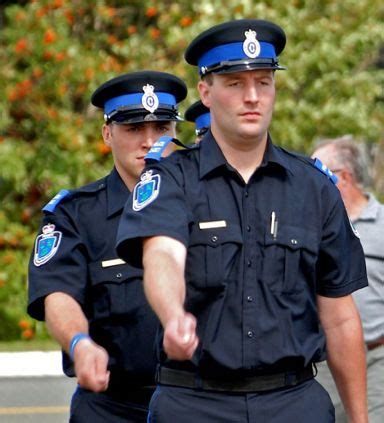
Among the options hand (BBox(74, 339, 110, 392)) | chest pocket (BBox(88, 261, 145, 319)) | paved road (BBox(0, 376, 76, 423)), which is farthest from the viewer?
paved road (BBox(0, 376, 76, 423))

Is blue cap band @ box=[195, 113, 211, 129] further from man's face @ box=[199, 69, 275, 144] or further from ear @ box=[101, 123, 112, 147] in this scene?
man's face @ box=[199, 69, 275, 144]

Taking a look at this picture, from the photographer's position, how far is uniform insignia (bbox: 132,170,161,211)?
13.8 ft

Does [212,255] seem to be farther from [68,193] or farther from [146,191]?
[68,193]

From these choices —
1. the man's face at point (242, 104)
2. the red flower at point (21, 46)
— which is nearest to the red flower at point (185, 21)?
the red flower at point (21, 46)

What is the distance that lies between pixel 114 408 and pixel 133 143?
1112 mm

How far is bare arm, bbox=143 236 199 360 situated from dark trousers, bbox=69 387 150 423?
157cm

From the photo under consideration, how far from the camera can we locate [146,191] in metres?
4.25

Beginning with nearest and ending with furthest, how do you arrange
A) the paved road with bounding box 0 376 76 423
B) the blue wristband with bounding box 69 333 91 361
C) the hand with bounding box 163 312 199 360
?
the hand with bounding box 163 312 199 360, the blue wristband with bounding box 69 333 91 361, the paved road with bounding box 0 376 76 423

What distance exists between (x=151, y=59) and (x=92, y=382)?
492 inches

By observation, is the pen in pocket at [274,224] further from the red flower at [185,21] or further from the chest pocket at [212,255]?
the red flower at [185,21]

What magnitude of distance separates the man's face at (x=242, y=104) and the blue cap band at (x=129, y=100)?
1573 millimetres

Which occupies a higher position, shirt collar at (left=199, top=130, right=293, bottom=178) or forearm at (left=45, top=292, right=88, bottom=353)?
shirt collar at (left=199, top=130, right=293, bottom=178)

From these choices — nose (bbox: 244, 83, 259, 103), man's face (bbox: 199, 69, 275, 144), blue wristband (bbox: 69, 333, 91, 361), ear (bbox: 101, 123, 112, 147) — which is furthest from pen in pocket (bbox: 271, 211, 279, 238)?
ear (bbox: 101, 123, 112, 147)

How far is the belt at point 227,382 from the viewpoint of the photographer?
14.0ft
